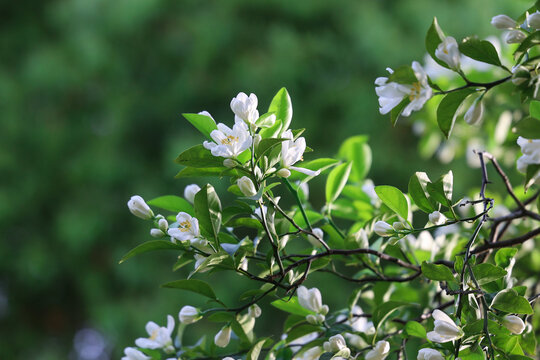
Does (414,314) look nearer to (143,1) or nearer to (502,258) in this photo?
(502,258)

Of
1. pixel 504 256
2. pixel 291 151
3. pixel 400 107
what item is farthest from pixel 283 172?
pixel 504 256

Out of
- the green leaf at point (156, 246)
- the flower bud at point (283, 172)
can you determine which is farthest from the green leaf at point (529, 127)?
the green leaf at point (156, 246)

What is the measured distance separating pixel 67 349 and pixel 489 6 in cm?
372

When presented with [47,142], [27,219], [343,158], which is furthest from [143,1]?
[343,158]

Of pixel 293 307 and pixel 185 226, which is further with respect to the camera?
pixel 293 307

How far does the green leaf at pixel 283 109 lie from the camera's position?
0.54m

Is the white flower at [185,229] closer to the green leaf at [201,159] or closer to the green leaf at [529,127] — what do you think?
the green leaf at [201,159]

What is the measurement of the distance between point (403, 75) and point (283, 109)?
0.12 m

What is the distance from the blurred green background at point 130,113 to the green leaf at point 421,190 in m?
2.95

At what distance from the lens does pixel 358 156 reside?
852 mm

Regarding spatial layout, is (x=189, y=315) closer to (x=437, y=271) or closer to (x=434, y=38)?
(x=437, y=271)

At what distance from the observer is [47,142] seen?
3.94 m

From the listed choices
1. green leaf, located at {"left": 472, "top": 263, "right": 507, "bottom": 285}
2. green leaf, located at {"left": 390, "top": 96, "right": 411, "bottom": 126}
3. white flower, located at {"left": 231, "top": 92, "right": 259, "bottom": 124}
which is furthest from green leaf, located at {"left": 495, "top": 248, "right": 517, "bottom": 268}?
white flower, located at {"left": 231, "top": 92, "right": 259, "bottom": 124}

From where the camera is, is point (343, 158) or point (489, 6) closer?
point (343, 158)
